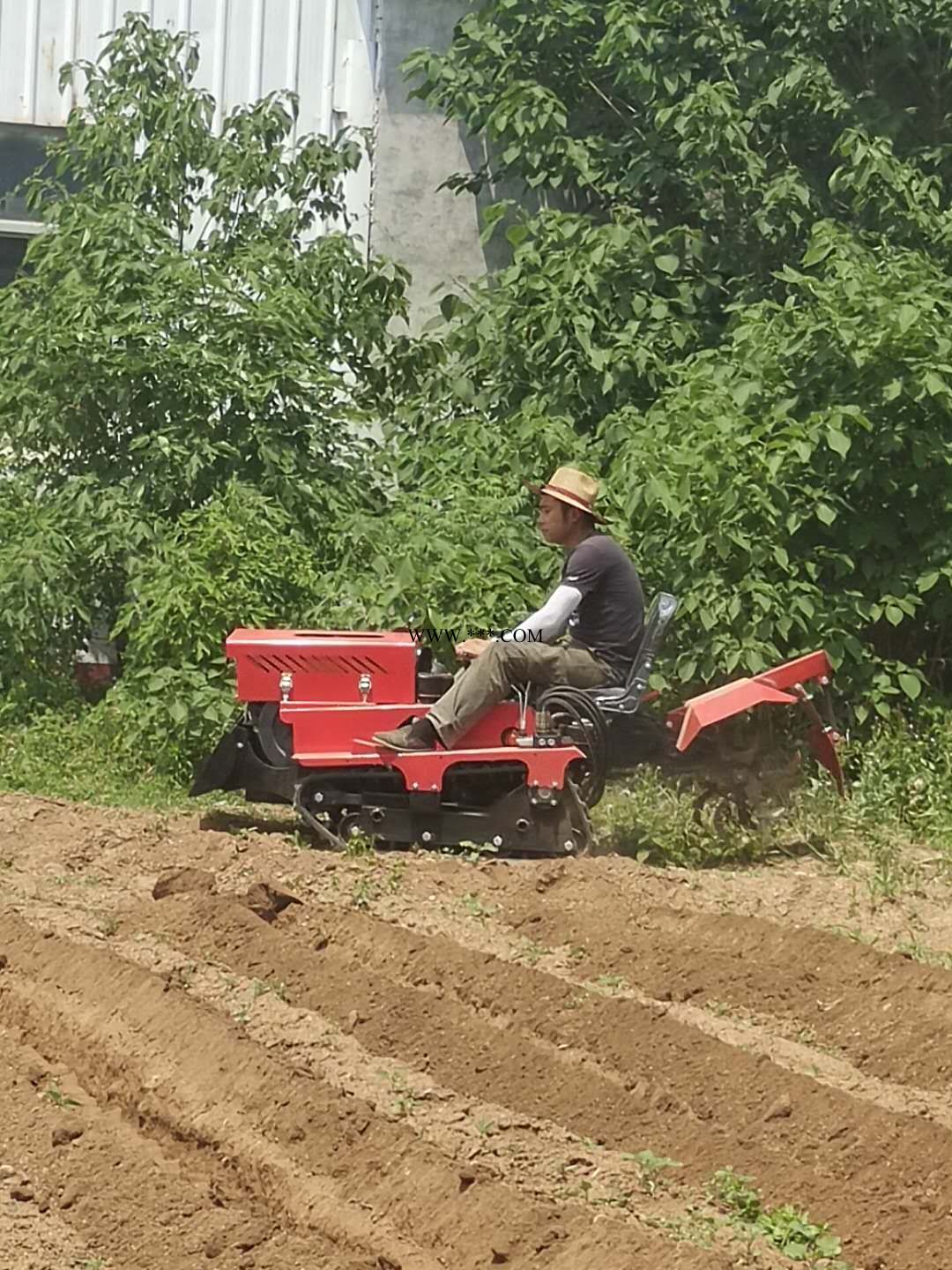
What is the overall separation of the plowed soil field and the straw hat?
1.59 m

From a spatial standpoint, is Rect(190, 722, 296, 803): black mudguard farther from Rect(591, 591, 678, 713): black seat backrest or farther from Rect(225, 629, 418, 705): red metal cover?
Rect(591, 591, 678, 713): black seat backrest

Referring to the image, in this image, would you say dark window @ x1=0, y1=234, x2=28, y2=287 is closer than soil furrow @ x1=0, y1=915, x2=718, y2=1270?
No

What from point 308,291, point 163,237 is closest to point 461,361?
point 308,291

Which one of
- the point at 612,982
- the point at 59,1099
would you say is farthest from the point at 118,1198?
the point at 612,982

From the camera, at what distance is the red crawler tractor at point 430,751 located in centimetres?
839

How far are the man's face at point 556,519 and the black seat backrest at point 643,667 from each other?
52 cm

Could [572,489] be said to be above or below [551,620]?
above

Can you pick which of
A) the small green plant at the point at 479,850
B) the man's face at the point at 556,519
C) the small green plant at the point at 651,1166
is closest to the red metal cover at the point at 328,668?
the small green plant at the point at 479,850

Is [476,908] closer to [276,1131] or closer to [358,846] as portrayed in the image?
[358,846]

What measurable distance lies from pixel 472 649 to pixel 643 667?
2.48 feet

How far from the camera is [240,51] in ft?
43.0

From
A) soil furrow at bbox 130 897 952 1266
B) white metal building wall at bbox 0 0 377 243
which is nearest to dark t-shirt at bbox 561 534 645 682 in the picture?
soil furrow at bbox 130 897 952 1266

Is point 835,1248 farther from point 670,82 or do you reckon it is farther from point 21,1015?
point 670,82

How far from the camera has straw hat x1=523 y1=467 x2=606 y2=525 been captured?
8641 mm
